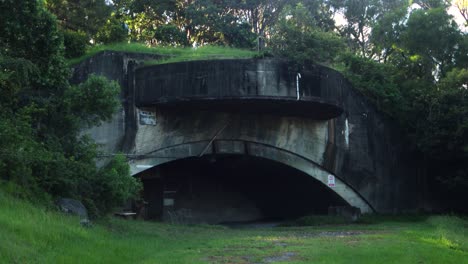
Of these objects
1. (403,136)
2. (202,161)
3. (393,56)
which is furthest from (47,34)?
(393,56)

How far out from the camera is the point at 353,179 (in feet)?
83.0

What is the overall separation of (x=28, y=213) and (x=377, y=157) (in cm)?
1889

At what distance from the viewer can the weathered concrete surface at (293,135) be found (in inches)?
808

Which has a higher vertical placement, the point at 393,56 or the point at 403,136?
the point at 393,56

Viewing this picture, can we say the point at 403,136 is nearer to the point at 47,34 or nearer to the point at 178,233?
the point at 178,233

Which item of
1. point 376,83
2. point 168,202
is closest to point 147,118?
point 168,202

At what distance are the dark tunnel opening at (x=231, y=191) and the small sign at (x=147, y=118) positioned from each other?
329 centimetres

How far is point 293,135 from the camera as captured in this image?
2364cm

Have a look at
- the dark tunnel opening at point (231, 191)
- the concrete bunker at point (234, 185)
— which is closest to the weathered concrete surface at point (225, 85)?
the concrete bunker at point (234, 185)

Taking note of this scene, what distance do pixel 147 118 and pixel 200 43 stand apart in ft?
45.2

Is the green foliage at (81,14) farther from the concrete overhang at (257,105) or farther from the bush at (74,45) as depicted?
the concrete overhang at (257,105)

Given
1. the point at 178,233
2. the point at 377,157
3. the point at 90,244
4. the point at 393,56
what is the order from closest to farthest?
the point at 90,244 < the point at 178,233 < the point at 377,157 < the point at 393,56

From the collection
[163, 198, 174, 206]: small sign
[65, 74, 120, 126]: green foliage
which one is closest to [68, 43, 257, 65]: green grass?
[65, 74, 120, 126]: green foliage

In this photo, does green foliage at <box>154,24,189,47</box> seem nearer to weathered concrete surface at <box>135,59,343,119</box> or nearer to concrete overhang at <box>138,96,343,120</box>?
concrete overhang at <box>138,96,343,120</box>
